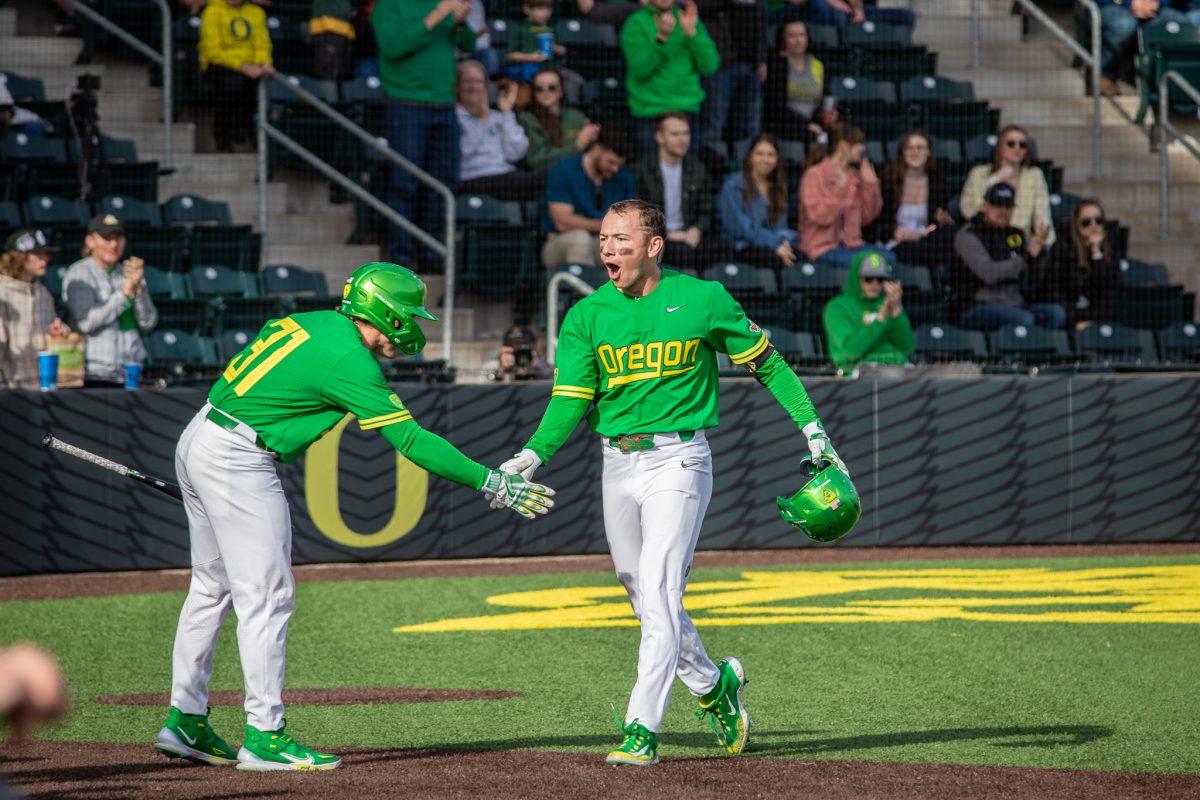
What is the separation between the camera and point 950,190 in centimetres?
1579

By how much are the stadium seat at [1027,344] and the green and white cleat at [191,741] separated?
9.37 metres

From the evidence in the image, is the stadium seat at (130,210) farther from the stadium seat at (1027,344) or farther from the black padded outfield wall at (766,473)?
the stadium seat at (1027,344)

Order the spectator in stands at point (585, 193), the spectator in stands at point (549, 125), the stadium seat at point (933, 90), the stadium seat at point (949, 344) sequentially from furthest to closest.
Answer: the stadium seat at point (933, 90) < the spectator in stands at point (549, 125) < the spectator in stands at point (585, 193) < the stadium seat at point (949, 344)

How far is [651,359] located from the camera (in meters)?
6.45

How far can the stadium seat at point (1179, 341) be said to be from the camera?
14.7 m

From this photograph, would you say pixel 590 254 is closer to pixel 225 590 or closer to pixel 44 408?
pixel 44 408

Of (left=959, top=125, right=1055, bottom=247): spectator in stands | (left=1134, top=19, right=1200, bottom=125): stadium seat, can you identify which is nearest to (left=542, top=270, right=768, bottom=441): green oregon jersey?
(left=959, top=125, right=1055, bottom=247): spectator in stands

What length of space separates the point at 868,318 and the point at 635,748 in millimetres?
7863

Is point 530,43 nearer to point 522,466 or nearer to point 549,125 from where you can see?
point 549,125

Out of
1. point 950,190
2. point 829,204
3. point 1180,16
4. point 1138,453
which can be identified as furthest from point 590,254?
point 1180,16

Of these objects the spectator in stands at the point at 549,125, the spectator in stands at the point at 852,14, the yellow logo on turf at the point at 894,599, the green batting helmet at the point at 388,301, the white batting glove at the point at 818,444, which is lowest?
the yellow logo on turf at the point at 894,599

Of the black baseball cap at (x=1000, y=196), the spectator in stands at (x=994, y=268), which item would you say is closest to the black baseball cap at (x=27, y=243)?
the spectator in stands at (x=994, y=268)

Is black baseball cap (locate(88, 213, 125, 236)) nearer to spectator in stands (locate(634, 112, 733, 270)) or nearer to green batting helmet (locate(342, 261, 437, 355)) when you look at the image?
spectator in stands (locate(634, 112, 733, 270))

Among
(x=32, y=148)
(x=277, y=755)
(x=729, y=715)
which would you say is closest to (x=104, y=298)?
(x=32, y=148)
